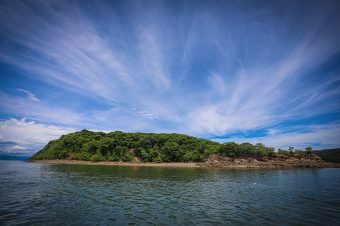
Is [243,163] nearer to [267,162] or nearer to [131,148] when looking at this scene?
[267,162]

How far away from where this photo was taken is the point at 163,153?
162500 mm

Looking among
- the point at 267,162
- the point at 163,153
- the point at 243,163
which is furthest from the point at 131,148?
the point at 267,162

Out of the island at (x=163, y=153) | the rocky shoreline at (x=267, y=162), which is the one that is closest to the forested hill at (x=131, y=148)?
the island at (x=163, y=153)

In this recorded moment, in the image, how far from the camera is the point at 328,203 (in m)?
31.8

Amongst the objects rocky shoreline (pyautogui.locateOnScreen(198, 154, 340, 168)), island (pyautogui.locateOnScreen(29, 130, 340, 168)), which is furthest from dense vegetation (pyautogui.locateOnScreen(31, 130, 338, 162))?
rocky shoreline (pyautogui.locateOnScreen(198, 154, 340, 168))

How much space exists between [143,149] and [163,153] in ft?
58.3

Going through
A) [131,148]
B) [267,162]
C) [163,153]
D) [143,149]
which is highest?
[131,148]

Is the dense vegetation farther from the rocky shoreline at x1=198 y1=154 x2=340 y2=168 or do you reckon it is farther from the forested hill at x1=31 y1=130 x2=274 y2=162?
the rocky shoreline at x1=198 y1=154 x2=340 y2=168

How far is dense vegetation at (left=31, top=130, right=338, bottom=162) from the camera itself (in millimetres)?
159625

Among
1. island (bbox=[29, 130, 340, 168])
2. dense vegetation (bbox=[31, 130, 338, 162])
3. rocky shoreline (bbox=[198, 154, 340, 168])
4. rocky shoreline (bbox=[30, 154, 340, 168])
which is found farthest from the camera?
dense vegetation (bbox=[31, 130, 338, 162])

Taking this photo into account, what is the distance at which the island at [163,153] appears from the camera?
15612cm

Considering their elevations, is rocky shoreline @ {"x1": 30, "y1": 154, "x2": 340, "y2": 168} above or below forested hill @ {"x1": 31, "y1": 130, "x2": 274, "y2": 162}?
below

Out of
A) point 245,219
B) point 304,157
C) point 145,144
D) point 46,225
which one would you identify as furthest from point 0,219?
point 304,157

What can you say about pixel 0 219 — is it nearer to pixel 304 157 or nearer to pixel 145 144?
pixel 145 144
